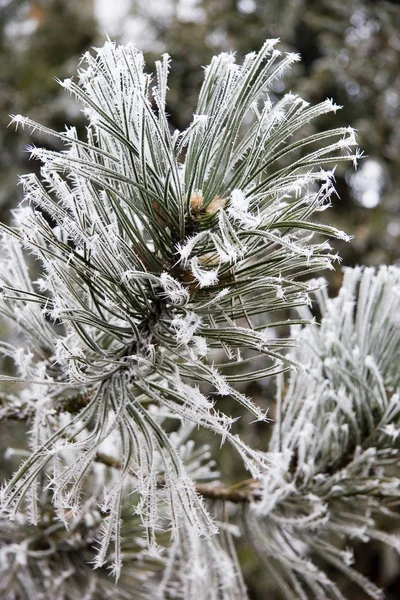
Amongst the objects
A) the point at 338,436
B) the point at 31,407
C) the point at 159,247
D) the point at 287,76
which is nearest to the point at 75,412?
the point at 31,407

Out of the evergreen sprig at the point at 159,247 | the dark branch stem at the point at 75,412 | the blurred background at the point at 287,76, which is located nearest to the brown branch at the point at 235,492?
the dark branch stem at the point at 75,412

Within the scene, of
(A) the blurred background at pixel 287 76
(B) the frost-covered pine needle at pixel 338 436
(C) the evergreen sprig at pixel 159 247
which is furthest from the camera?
(A) the blurred background at pixel 287 76

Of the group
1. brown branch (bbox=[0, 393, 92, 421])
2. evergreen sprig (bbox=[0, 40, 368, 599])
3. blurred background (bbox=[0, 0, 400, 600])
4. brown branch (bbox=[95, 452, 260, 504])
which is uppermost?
blurred background (bbox=[0, 0, 400, 600])

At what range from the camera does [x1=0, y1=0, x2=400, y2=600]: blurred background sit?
2.54m

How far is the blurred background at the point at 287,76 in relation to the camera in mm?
2543

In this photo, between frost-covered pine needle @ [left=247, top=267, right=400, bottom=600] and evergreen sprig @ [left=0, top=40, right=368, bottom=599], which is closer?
evergreen sprig @ [left=0, top=40, right=368, bottom=599]

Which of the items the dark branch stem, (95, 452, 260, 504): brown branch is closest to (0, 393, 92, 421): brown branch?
the dark branch stem

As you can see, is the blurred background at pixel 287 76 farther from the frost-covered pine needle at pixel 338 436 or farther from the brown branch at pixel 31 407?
the brown branch at pixel 31 407

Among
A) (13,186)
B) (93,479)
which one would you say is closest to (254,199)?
(93,479)

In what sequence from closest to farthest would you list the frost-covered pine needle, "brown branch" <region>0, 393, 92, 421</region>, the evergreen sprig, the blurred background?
the evergreen sprig → "brown branch" <region>0, 393, 92, 421</region> → the frost-covered pine needle → the blurred background

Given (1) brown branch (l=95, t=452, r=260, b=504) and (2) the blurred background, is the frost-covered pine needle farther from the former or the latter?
(2) the blurred background

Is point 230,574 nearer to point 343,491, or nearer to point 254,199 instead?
point 343,491

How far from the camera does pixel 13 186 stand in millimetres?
2467

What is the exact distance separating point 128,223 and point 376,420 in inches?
19.3
